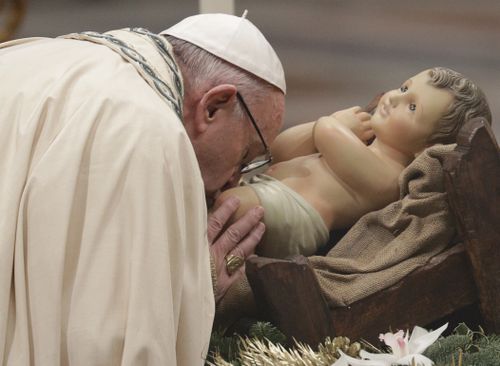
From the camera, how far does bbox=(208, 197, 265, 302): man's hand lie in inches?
78.7

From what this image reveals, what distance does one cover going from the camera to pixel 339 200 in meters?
2.12

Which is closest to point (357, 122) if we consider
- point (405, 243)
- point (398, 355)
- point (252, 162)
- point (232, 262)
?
point (252, 162)

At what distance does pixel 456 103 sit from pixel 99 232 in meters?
0.90

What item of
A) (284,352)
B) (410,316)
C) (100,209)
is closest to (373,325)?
(410,316)

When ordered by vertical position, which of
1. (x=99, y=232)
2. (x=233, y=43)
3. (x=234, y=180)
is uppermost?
(x=233, y=43)

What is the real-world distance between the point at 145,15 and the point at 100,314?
1709 millimetres

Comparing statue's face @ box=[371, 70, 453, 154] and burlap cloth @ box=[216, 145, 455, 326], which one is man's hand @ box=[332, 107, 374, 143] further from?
burlap cloth @ box=[216, 145, 455, 326]

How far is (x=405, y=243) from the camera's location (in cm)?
195

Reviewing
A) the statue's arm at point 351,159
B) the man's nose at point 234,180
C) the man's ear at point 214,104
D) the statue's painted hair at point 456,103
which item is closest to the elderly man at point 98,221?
the man's ear at point 214,104

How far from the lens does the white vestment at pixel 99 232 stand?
4.93 feet

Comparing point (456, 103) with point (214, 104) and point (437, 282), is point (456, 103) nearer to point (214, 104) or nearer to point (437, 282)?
point (437, 282)

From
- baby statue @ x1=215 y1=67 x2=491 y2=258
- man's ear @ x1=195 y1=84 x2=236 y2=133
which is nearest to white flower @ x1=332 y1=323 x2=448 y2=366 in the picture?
baby statue @ x1=215 y1=67 x2=491 y2=258

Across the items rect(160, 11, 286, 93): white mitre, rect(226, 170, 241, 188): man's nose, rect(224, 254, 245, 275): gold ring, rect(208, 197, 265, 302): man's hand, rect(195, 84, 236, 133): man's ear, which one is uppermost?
rect(160, 11, 286, 93): white mitre

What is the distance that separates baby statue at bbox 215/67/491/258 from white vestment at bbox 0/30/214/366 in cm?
48
